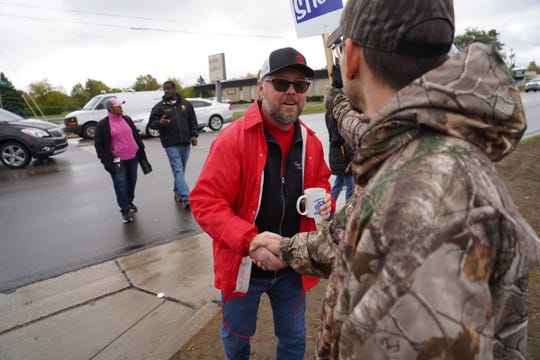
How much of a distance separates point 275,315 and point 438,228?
1850 mm

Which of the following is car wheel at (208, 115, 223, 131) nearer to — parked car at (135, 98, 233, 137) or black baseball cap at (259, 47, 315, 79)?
parked car at (135, 98, 233, 137)

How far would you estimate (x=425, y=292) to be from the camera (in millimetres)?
701

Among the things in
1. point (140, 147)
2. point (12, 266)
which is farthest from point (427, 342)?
point (140, 147)

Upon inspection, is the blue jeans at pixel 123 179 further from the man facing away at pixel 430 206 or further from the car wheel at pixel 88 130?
the car wheel at pixel 88 130

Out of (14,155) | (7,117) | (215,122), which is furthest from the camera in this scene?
(215,122)

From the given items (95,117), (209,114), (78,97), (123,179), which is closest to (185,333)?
(123,179)

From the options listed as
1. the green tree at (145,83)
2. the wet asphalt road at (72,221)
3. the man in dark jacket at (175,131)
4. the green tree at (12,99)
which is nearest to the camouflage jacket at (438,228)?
the wet asphalt road at (72,221)

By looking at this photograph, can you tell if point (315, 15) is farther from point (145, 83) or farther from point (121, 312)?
point (145, 83)

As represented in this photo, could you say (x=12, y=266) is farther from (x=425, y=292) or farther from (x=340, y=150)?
(x=425, y=292)

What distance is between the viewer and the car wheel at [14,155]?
10.2m

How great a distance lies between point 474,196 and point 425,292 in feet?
0.72

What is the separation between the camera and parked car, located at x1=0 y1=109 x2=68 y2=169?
1016 centimetres

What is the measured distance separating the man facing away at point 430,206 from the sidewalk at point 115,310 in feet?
7.71

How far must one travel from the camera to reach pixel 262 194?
6.99 feet
